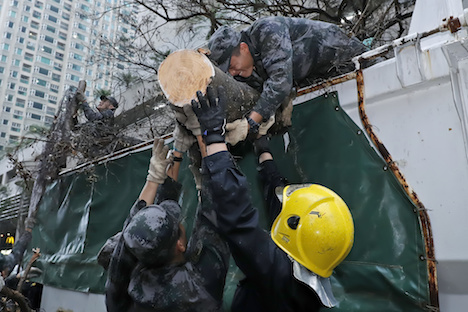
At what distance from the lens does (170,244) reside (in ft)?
5.25

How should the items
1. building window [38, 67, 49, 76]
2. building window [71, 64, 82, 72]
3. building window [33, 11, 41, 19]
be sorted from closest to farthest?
building window [38, 67, 49, 76] → building window [33, 11, 41, 19] → building window [71, 64, 82, 72]

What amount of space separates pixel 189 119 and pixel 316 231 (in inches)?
33.9

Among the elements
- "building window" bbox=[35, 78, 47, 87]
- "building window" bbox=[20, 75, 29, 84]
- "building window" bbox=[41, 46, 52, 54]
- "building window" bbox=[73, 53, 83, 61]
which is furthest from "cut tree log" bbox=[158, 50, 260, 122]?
"building window" bbox=[73, 53, 83, 61]

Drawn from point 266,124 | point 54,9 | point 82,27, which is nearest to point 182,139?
point 266,124

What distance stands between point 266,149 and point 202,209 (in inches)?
30.4

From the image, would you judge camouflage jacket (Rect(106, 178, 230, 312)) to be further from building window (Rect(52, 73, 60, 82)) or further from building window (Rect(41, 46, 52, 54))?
building window (Rect(41, 46, 52, 54))

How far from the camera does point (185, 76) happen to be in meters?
1.67

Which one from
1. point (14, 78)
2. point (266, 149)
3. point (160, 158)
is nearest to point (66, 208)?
point (160, 158)

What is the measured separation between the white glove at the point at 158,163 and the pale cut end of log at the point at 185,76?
1.70 ft

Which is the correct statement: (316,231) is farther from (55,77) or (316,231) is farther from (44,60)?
(44,60)

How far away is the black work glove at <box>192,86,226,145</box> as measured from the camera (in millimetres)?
1466

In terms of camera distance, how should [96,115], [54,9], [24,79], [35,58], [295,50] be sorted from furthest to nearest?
[54,9], [35,58], [24,79], [96,115], [295,50]

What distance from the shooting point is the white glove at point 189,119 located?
167cm

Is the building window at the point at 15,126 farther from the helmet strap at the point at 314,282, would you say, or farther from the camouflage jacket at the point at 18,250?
the helmet strap at the point at 314,282
